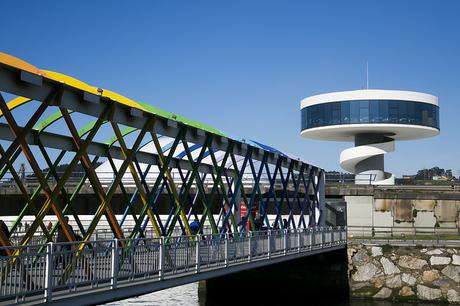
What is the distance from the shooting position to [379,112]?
2564 inches

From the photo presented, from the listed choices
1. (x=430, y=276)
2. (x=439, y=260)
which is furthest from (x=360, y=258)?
(x=439, y=260)

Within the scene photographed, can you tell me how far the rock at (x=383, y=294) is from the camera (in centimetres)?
3209

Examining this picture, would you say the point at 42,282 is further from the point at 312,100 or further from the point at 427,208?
the point at 312,100

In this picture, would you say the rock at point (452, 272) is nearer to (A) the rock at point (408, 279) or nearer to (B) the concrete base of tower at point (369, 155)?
(A) the rock at point (408, 279)

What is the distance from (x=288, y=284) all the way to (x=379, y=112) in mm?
34377

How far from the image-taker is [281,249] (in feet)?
83.0

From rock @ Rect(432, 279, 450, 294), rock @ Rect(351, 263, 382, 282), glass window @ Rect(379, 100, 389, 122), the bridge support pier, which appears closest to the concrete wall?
the bridge support pier

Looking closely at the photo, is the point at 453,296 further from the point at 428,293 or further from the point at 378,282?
the point at 378,282

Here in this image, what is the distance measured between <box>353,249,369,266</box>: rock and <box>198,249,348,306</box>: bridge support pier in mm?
502

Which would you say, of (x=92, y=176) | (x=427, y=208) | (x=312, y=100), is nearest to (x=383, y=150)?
(x=312, y=100)

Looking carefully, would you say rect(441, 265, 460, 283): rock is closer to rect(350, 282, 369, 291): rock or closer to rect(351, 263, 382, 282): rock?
rect(351, 263, 382, 282): rock

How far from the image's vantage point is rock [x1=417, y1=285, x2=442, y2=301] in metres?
31.5

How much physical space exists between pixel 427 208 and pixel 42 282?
3198 cm

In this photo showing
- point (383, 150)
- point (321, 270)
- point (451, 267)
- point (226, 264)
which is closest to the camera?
point (226, 264)
